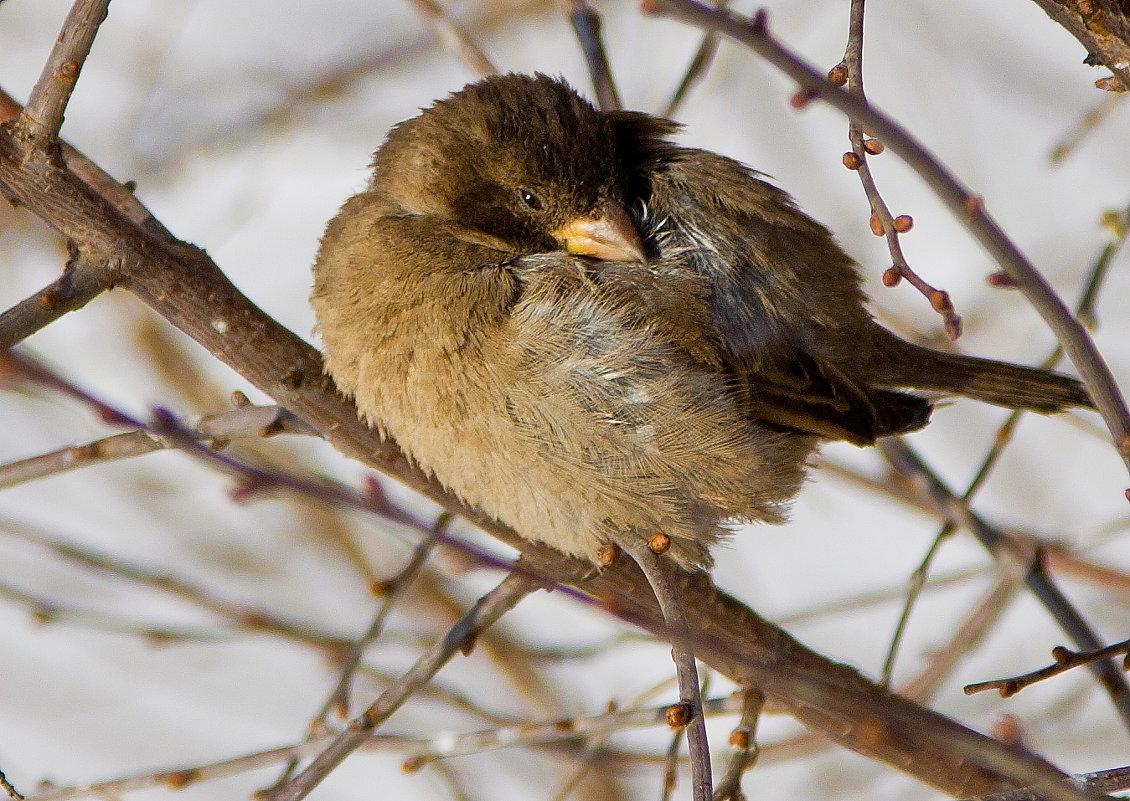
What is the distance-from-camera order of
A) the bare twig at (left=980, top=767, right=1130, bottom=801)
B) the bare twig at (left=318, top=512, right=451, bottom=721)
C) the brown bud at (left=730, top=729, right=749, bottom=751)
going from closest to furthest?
the bare twig at (left=980, top=767, right=1130, bottom=801)
the brown bud at (left=730, top=729, right=749, bottom=751)
the bare twig at (left=318, top=512, right=451, bottom=721)

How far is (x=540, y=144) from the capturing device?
3324mm

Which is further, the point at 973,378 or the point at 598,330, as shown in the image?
the point at 973,378

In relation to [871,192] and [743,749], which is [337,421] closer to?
[743,749]

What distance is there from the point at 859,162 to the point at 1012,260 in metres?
0.50

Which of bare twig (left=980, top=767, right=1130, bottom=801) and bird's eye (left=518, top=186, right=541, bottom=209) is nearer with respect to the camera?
bare twig (left=980, top=767, right=1130, bottom=801)

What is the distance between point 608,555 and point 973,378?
1.44 m

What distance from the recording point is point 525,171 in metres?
3.32

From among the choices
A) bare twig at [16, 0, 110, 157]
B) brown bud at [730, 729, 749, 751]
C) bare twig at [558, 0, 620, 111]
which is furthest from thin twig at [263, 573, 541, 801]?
bare twig at [558, 0, 620, 111]

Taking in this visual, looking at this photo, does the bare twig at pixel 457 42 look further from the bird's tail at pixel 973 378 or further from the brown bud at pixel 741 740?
the brown bud at pixel 741 740

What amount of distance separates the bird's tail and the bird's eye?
1072 millimetres

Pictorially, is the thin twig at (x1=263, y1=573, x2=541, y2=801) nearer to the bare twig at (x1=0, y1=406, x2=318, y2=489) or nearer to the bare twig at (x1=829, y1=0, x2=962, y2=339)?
the bare twig at (x1=0, y1=406, x2=318, y2=489)

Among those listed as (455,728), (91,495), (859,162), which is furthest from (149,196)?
(859,162)

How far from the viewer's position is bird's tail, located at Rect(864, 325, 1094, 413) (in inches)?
140

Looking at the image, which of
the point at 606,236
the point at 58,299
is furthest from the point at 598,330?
the point at 58,299
